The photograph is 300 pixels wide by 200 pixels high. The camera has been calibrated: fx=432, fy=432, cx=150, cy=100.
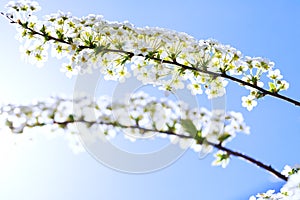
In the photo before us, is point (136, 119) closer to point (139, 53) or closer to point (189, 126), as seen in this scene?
point (189, 126)

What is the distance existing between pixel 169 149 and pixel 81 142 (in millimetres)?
283

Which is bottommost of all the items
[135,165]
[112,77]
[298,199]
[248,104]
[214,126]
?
[298,199]

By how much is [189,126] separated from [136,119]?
0.20 m

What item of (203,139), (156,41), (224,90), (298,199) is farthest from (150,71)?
(298,199)

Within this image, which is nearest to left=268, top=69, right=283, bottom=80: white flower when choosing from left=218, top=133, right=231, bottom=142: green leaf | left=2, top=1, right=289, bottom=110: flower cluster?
left=2, top=1, right=289, bottom=110: flower cluster

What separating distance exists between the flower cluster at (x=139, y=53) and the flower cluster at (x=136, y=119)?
2.03 ft

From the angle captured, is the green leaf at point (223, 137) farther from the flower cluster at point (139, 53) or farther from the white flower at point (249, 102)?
the white flower at point (249, 102)

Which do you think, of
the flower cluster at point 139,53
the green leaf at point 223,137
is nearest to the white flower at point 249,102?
the flower cluster at point 139,53

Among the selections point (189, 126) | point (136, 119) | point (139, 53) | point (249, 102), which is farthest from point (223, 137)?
point (249, 102)

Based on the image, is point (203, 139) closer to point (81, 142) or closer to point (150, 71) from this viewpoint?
point (81, 142)

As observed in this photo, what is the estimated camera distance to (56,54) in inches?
87.4

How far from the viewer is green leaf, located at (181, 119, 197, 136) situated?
3.83ft

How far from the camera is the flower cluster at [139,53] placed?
1989mm

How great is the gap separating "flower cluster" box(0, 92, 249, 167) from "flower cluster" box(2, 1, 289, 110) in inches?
24.4
